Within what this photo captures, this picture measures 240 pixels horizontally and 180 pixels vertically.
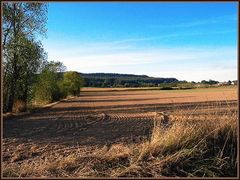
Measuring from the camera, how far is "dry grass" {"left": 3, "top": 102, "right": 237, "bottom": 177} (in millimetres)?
7836

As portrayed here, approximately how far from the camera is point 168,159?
820cm

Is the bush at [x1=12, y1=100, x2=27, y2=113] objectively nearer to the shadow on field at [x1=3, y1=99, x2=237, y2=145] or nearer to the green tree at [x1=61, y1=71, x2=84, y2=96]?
the shadow on field at [x1=3, y1=99, x2=237, y2=145]

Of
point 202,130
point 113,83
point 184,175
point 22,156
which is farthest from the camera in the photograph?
point 113,83

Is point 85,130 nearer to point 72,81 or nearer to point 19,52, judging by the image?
point 19,52

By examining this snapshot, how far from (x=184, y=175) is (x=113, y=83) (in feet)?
500

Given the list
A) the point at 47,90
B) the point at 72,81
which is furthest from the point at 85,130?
the point at 72,81

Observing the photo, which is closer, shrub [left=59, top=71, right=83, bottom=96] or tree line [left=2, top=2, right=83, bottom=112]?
tree line [left=2, top=2, right=83, bottom=112]

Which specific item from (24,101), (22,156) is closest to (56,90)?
(24,101)

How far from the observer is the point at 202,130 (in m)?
9.45

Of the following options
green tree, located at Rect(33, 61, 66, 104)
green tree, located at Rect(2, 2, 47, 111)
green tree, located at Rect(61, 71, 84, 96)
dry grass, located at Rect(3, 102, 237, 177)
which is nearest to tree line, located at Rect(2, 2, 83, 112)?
green tree, located at Rect(2, 2, 47, 111)

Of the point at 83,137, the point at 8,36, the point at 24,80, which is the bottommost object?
the point at 83,137

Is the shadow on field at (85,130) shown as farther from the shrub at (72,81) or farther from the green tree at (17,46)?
the shrub at (72,81)

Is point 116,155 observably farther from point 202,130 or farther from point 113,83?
point 113,83

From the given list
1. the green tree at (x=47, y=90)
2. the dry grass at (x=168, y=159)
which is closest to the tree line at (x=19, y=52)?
the green tree at (x=47, y=90)
